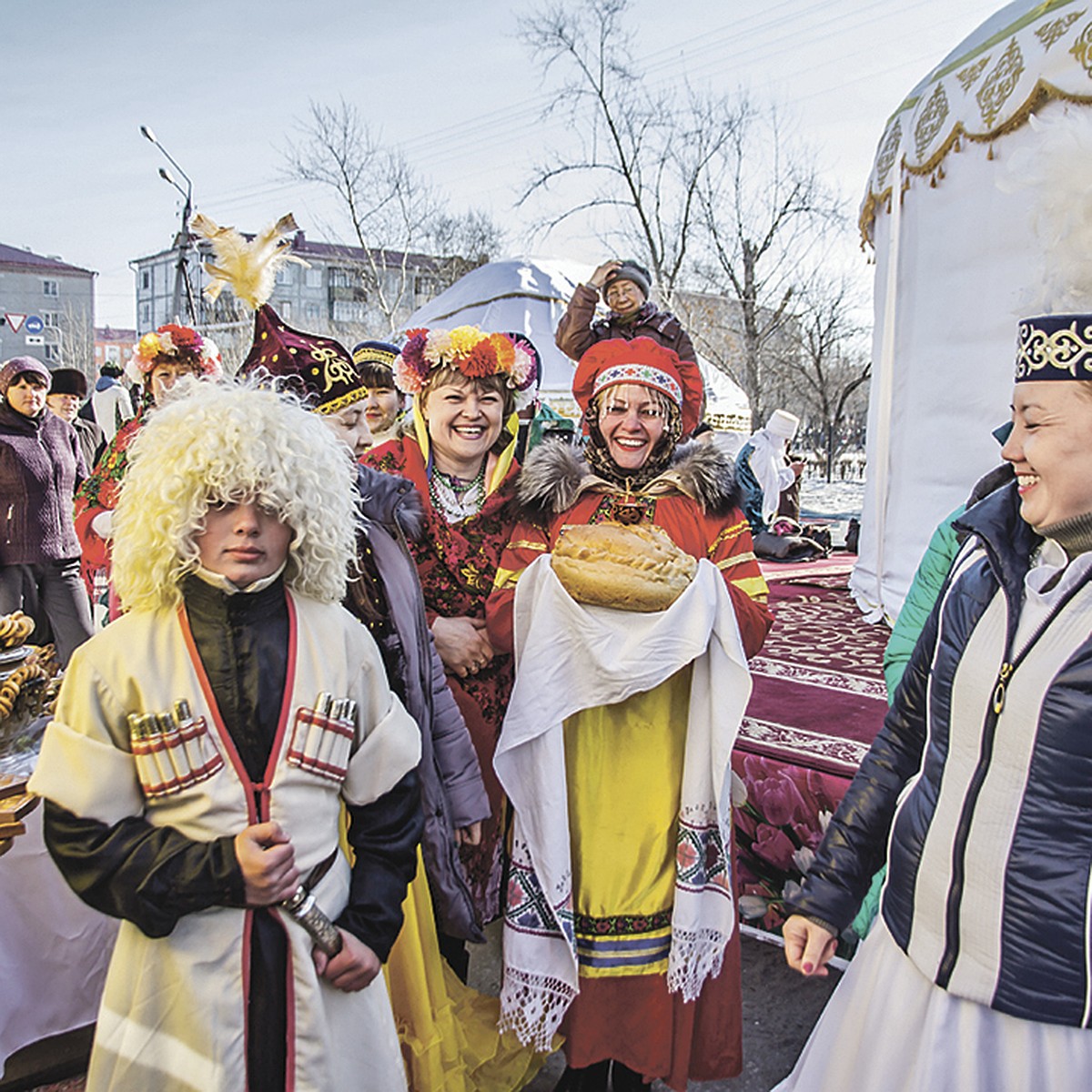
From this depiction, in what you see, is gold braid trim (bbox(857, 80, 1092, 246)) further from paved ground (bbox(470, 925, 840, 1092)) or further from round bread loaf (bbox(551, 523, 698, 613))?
paved ground (bbox(470, 925, 840, 1092))

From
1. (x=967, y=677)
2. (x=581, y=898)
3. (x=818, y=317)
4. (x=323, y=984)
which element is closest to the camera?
(x=967, y=677)

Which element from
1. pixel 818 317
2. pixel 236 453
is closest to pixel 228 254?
pixel 236 453

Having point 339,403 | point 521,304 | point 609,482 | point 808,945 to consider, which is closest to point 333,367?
point 339,403

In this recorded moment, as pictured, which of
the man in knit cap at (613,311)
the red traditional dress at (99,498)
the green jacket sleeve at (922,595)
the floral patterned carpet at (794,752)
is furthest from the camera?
the man in knit cap at (613,311)

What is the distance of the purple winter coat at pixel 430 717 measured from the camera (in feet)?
6.75

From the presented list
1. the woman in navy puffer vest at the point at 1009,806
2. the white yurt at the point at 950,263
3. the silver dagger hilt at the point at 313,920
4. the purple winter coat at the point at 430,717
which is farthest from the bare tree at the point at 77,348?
the woman in navy puffer vest at the point at 1009,806

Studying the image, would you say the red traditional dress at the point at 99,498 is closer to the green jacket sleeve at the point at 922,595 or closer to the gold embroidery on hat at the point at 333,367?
the gold embroidery on hat at the point at 333,367

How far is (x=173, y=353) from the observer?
3324 millimetres

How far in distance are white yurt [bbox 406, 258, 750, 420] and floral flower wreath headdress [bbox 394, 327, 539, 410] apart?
855 cm

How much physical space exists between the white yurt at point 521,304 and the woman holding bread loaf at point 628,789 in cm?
926

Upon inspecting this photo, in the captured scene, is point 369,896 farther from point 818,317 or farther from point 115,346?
point 115,346

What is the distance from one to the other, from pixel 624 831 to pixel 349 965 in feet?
2.79

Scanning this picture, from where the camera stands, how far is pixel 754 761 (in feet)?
10.8

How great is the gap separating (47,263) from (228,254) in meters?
60.1
